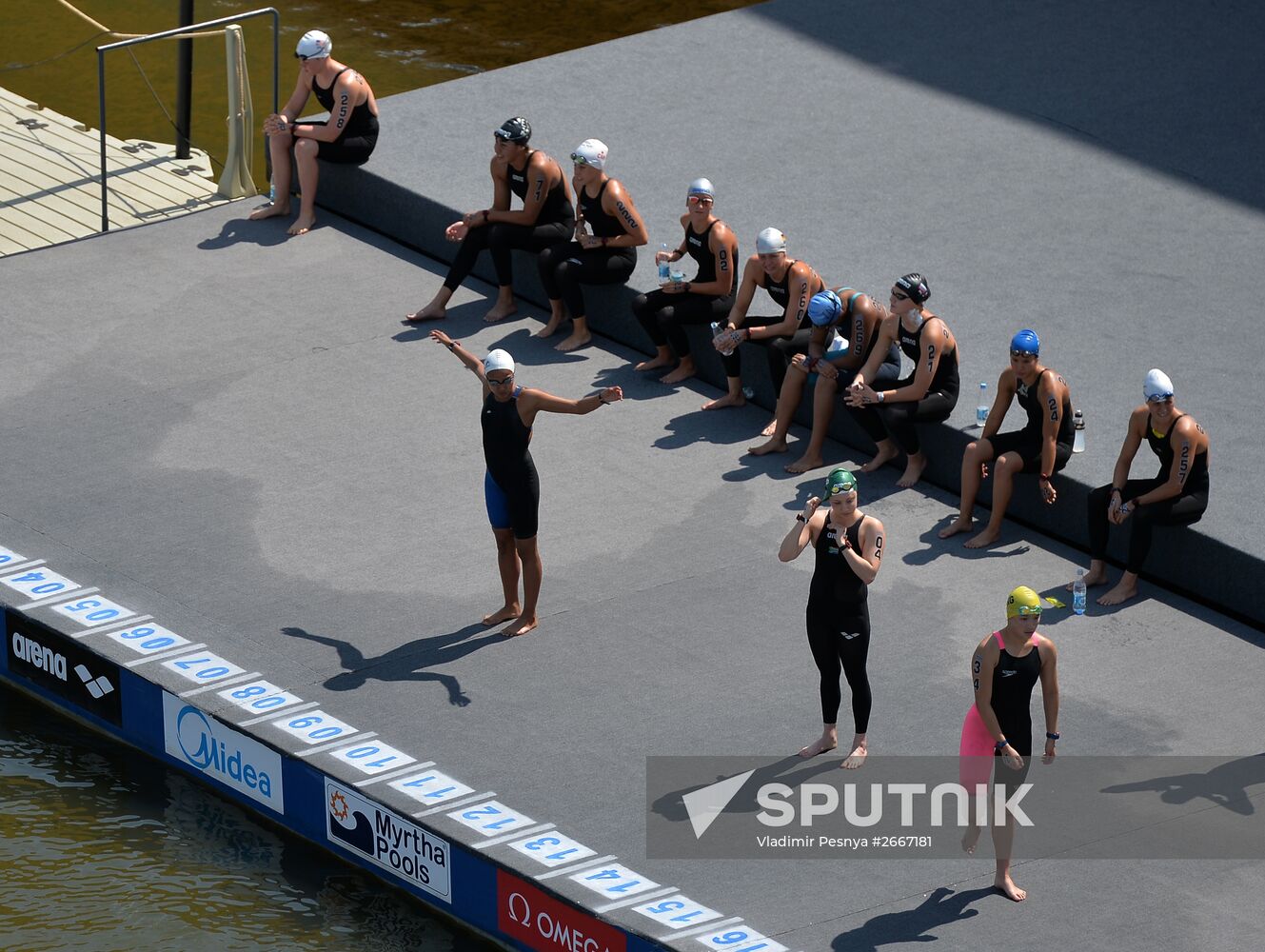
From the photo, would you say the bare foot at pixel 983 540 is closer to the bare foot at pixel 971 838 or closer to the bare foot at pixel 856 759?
the bare foot at pixel 856 759

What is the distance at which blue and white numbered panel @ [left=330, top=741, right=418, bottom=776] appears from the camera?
1036cm

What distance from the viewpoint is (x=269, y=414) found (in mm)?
14000

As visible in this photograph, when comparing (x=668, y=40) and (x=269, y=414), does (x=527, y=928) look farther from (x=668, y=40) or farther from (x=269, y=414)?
(x=668, y=40)

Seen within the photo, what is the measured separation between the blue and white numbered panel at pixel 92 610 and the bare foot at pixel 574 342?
4.05 meters

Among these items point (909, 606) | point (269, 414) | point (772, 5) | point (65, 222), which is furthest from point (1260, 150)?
point (65, 222)

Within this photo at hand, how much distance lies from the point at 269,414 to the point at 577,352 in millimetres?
2133

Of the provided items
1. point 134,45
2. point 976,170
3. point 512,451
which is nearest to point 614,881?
point 512,451

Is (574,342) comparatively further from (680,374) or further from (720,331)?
(720,331)

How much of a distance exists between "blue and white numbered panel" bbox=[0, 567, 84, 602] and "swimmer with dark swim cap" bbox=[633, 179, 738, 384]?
4.14 m

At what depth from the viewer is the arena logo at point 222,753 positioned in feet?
34.6

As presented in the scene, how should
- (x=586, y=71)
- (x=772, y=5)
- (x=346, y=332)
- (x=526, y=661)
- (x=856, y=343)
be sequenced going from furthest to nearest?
(x=772, y=5), (x=586, y=71), (x=346, y=332), (x=856, y=343), (x=526, y=661)

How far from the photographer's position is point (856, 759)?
10.3 metres

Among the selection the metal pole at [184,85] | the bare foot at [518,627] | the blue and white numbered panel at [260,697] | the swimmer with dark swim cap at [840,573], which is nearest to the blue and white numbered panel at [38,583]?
the blue and white numbered panel at [260,697]

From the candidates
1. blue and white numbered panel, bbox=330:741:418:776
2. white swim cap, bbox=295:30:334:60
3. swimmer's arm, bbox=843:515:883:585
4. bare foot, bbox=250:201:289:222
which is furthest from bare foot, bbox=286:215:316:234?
swimmer's arm, bbox=843:515:883:585
